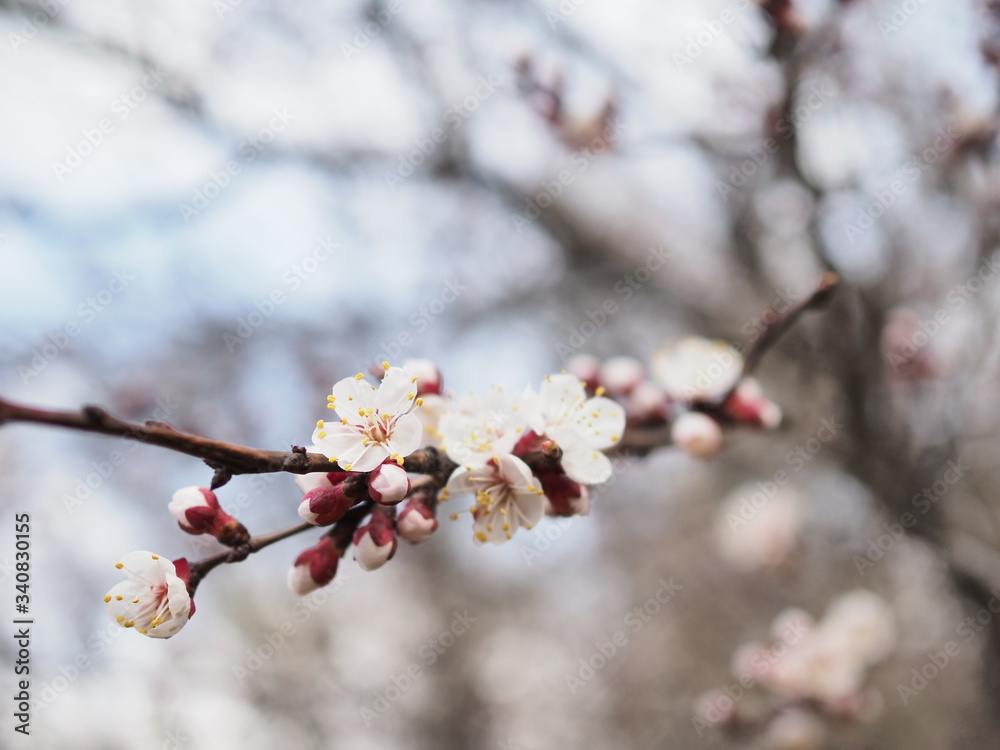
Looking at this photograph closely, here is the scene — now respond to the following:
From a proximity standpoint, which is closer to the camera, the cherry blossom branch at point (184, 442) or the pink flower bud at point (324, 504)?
the cherry blossom branch at point (184, 442)

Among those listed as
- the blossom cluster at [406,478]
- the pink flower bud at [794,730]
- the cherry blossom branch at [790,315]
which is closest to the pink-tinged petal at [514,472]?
the blossom cluster at [406,478]

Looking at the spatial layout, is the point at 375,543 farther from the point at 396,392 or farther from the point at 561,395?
the point at 561,395

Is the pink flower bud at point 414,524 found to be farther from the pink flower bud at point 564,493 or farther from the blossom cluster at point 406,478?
the pink flower bud at point 564,493

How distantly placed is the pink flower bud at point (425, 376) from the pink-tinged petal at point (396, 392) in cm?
23

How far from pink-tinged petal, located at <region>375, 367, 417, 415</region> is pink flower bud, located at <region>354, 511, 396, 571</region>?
0.17 meters

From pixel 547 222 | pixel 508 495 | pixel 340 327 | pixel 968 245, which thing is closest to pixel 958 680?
pixel 968 245

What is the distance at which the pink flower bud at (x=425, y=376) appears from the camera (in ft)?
4.10

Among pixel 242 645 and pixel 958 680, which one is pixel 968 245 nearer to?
pixel 958 680

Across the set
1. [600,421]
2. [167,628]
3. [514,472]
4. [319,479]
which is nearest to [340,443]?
[319,479]

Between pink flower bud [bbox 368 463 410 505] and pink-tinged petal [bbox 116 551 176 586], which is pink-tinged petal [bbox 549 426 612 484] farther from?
pink-tinged petal [bbox 116 551 176 586]

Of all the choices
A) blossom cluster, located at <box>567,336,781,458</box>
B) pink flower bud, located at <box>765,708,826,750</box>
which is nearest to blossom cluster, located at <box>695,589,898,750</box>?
pink flower bud, located at <box>765,708,826,750</box>

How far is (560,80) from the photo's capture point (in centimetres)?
294

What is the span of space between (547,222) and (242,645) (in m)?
4.55

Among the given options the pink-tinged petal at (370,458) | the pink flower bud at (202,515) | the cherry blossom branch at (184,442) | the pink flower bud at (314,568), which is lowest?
the pink flower bud at (314,568)
